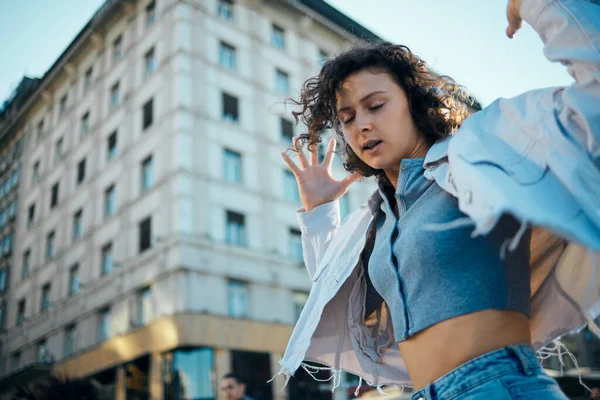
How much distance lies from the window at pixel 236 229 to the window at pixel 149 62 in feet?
21.5

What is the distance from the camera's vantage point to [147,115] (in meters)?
20.4

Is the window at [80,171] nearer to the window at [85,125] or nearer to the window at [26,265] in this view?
the window at [85,125]

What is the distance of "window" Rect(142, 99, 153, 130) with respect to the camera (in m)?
20.2

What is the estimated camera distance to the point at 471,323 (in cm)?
155

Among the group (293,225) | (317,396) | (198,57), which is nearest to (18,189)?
(198,57)

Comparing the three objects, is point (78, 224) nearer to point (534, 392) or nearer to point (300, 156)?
point (300, 156)

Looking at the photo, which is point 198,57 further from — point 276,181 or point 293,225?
point 293,225

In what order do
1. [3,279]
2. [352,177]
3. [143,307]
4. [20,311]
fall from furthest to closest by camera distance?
[3,279] < [20,311] < [143,307] < [352,177]

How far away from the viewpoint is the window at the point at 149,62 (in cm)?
2094

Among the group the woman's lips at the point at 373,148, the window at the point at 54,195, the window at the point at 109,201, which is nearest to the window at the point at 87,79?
the window at the point at 54,195

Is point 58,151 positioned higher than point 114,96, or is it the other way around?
point 114,96

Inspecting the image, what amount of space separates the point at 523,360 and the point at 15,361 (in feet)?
94.1

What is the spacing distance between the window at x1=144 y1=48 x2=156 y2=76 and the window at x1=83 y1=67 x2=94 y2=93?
4.81 m

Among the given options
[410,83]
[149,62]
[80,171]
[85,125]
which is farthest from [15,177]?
[410,83]
